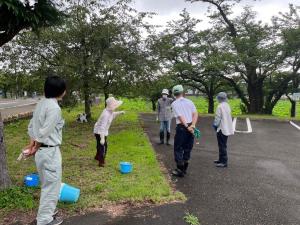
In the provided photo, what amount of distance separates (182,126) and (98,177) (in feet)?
5.83

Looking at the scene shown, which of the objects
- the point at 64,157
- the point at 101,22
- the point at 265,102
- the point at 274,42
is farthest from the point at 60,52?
the point at 265,102

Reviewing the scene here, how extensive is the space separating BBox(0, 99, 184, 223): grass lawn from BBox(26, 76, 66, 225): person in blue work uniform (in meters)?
0.63

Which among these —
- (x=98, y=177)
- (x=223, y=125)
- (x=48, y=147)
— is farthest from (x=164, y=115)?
(x=48, y=147)

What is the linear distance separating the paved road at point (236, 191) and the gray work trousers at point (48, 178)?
1.35 ft

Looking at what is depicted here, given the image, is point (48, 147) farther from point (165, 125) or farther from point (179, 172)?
point (165, 125)

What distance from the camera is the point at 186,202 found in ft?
16.7

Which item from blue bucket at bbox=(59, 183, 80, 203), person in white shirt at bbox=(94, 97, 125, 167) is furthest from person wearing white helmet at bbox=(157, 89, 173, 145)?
blue bucket at bbox=(59, 183, 80, 203)

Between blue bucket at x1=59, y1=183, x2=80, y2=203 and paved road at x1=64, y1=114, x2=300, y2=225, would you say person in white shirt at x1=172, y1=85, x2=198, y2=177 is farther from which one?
blue bucket at x1=59, y1=183, x2=80, y2=203

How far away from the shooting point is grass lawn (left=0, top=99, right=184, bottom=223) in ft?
16.6

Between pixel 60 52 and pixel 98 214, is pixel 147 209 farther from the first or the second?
pixel 60 52

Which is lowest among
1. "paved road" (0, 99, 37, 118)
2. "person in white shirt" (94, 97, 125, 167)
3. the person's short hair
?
"paved road" (0, 99, 37, 118)

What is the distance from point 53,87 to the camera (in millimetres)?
4113

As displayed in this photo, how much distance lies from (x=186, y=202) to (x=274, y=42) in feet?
61.3

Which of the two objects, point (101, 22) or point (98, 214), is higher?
point (101, 22)
